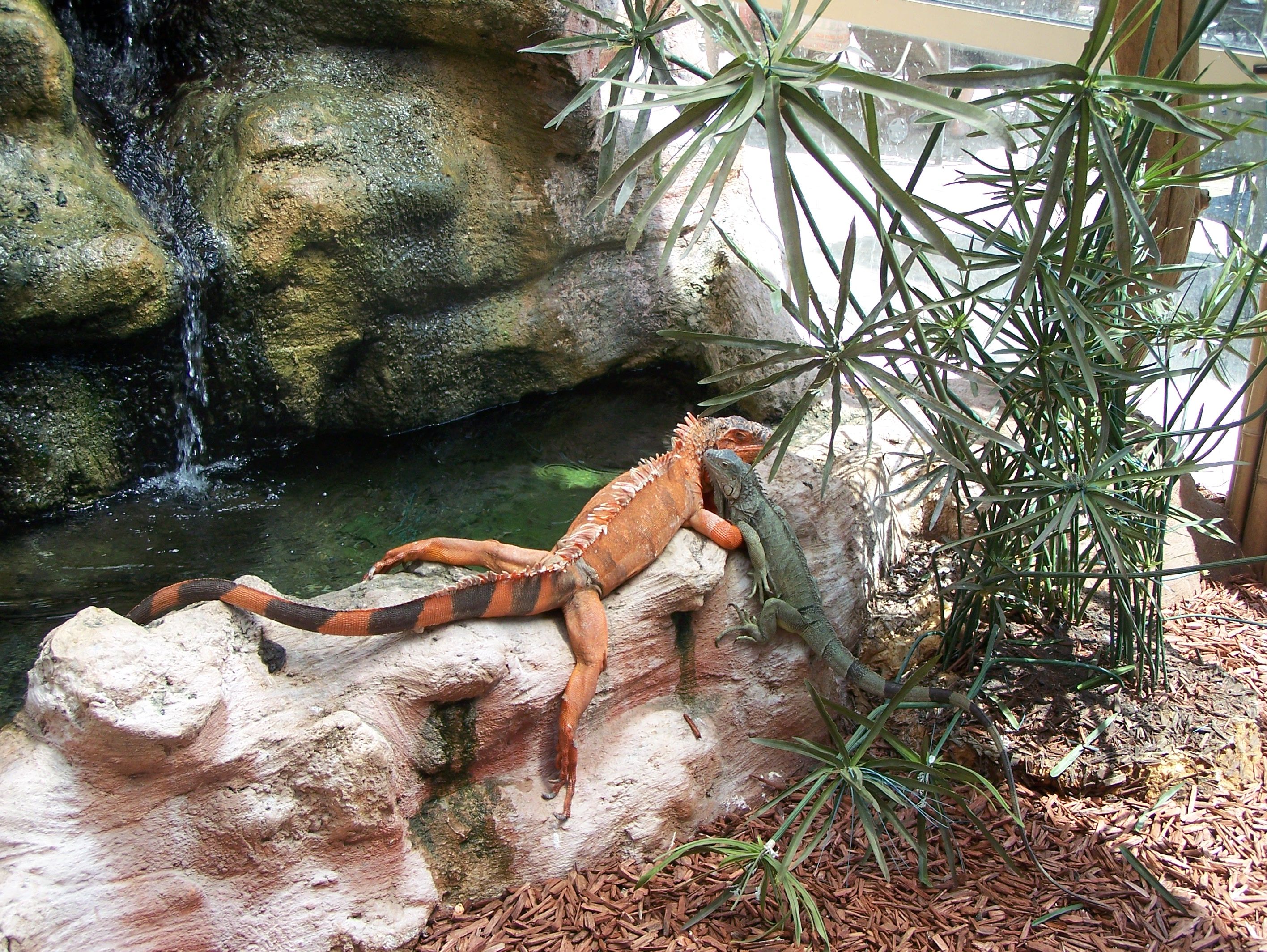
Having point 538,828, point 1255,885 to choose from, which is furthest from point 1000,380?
point 538,828

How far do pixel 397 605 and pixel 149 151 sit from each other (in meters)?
3.55

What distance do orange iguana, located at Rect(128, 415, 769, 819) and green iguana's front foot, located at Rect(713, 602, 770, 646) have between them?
0.35 m

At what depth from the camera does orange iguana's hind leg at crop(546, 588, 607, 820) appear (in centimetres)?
281

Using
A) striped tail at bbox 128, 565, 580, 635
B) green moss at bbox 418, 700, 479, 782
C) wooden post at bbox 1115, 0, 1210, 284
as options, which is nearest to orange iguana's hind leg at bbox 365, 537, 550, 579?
striped tail at bbox 128, 565, 580, 635

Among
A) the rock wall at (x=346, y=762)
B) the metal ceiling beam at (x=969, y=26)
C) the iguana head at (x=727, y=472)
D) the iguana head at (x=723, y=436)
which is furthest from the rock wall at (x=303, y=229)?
the rock wall at (x=346, y=762)

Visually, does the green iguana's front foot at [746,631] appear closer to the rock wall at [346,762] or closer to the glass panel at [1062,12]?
the rock wall at [346,762]

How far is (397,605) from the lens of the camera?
8.79 ft

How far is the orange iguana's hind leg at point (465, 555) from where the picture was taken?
3143mm

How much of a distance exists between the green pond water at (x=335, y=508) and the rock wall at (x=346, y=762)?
0.93 m

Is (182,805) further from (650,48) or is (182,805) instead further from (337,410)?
(337,410)

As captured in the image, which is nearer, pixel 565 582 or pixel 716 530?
pixel 565 582

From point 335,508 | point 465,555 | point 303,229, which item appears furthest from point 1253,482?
point 303,229

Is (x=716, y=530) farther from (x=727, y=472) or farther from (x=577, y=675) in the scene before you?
(x=577, y=675)

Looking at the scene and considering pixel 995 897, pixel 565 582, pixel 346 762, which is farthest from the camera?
pixel 565 582
